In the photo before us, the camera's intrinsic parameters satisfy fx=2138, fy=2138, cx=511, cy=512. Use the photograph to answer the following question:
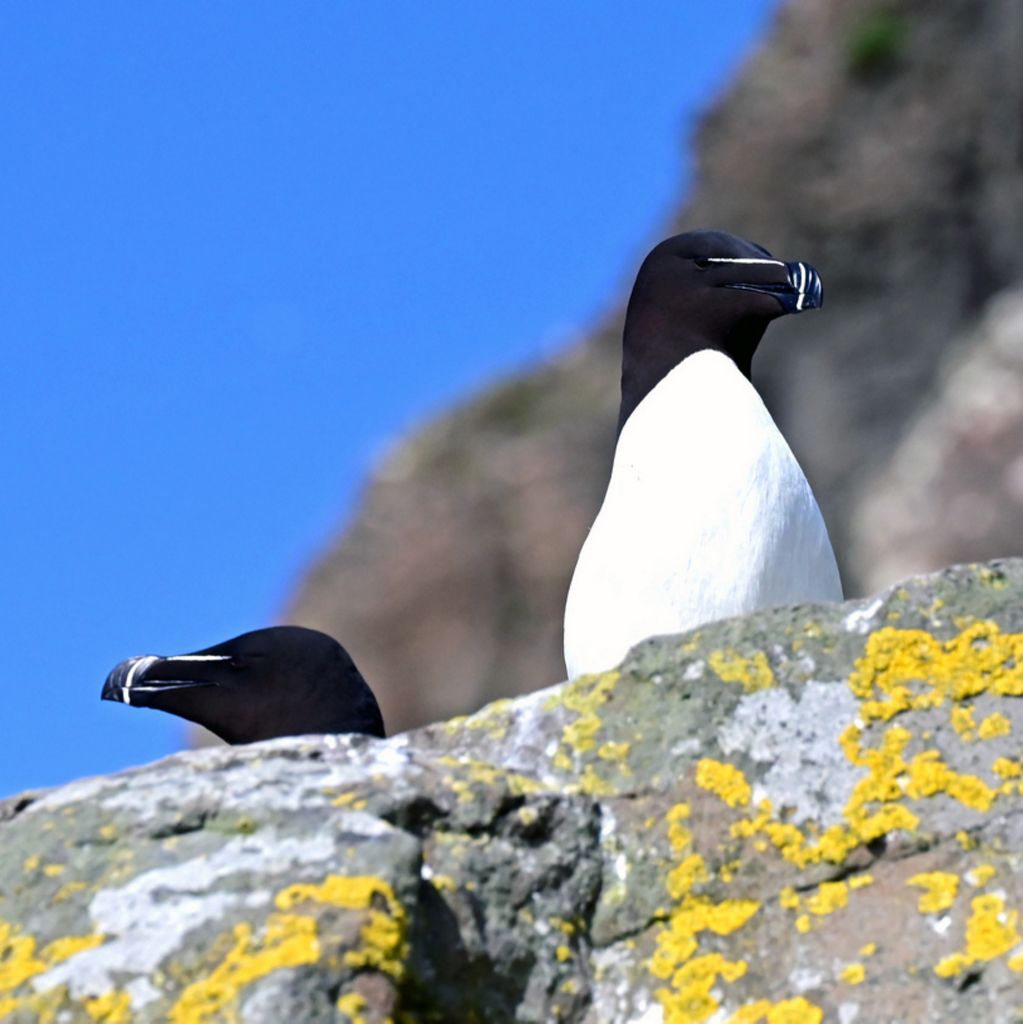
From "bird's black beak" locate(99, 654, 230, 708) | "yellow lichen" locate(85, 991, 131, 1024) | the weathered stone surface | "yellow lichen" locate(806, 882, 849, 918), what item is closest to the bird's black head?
"bird's black beak" locate(99, 654, 230, 708)

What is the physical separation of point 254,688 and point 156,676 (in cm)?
29

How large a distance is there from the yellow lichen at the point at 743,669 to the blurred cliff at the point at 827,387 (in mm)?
13960

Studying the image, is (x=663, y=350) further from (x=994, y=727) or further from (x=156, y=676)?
(x=994, y=727)

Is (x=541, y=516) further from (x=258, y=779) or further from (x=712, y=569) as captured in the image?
(x=258, y=779)

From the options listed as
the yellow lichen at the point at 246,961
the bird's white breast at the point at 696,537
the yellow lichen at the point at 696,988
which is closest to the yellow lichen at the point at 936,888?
the yellow lichen at the point at 696,988

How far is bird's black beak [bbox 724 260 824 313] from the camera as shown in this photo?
6.09 m

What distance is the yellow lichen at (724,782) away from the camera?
374 centimetres

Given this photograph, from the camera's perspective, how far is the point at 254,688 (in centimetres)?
629

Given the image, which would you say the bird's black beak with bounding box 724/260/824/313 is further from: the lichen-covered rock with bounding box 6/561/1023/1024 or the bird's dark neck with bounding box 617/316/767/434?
the lichen-covered rock with bounding box 6/561/1023/1024

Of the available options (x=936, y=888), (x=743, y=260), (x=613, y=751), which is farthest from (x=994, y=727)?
(x=743, y=260)

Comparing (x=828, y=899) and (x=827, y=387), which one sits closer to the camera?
(x=828, y=899)

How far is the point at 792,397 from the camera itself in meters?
20.4

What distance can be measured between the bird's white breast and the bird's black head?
0.36 metres

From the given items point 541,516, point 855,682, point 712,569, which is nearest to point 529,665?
point 541,516
